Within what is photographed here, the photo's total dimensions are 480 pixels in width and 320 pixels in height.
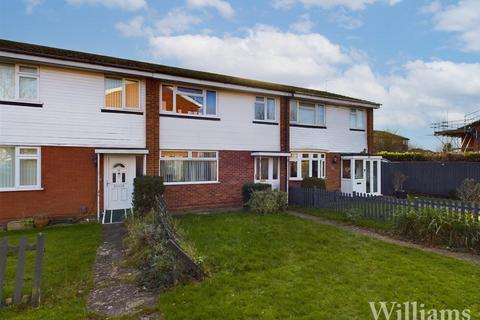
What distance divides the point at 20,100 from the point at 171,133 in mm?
5090

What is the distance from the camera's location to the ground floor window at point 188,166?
12.5 metres

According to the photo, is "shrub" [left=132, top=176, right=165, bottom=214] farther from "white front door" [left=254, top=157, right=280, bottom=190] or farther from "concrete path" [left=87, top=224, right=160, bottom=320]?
"white front door" [left=254, top=157, right=280, bottom=190]

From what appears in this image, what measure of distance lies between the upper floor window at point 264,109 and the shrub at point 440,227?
7.86 m

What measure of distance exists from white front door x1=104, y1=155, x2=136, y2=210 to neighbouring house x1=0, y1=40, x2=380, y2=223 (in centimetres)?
4

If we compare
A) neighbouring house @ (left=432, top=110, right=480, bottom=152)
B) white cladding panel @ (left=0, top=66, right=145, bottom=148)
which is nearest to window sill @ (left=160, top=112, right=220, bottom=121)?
white cladding panel @ (left=0, top=66, right=145, bottom=148)

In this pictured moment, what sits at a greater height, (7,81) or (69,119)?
(7,81)

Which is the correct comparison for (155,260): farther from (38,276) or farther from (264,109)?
(264,109)

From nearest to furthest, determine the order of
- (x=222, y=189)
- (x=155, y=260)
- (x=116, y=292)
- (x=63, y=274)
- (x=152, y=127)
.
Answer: (x=116, y=292)
(x=155, y=260)
(x=63, y=274)
(x=152, y=127)
(x=222, y=189)

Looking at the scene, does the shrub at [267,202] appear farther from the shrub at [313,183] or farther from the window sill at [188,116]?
the window sill at [188,116]

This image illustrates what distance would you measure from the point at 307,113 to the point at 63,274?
533 inches

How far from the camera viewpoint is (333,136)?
17094mm

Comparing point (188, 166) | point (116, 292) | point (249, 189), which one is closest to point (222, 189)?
point (249, 189)

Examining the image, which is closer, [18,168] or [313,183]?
[18,168]

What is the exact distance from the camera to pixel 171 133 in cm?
1256
